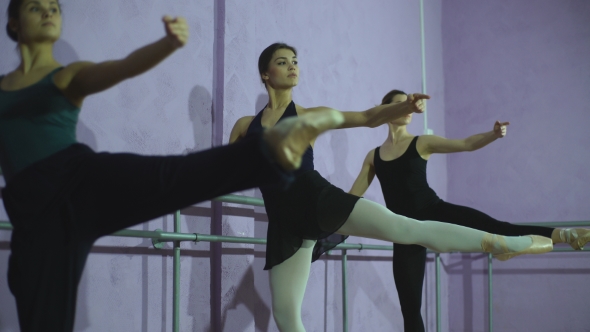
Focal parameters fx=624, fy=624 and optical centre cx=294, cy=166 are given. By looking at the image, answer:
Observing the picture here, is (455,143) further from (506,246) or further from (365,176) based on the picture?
(506,246)

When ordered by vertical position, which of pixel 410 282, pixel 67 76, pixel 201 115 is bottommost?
pixel 410 282

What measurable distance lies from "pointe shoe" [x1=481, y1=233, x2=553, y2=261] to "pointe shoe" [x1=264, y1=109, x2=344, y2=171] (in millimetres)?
1302

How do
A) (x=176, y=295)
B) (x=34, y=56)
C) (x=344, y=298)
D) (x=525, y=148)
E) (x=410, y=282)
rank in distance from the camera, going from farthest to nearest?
1. (x=525, y=148)
2. (x=344, y=298)
3. (x=410, y=282)
4. (x=176, y=295)
5. (x=34, y=56)

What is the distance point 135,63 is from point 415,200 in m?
1.95

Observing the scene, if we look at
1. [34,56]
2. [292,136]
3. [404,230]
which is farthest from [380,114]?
[34,56]

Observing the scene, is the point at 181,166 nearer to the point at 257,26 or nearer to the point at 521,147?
the point at 257,26

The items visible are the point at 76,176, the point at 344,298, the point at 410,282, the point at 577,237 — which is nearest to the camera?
the point at 76,176

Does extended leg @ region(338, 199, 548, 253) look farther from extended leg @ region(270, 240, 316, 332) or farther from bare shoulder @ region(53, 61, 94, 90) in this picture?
bare shoulder @ region(53, 61, 94, 90)

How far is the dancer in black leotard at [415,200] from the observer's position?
2666 mm

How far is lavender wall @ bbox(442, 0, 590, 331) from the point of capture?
173 inches

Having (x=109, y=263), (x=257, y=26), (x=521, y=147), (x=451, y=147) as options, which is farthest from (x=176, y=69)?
(x=521, y=147)

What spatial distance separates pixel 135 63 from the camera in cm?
126

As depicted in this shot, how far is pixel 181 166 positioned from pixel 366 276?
2.80 meters

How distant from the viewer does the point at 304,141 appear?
1.16 m
